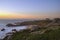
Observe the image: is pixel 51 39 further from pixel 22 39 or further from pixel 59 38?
pixel 22 39

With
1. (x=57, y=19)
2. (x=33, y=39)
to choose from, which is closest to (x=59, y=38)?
(x=33, y=39)

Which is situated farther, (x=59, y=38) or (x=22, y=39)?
(x=22, y=39)

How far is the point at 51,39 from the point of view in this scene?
1101cm

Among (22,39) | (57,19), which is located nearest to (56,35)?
(22,39)

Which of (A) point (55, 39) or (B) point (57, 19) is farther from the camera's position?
(B) point (57, 19)

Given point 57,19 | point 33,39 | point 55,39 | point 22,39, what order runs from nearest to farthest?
point 55,39, point 33,39, point 22,39, point 57,19

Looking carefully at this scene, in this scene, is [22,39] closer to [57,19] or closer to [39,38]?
[39,38]

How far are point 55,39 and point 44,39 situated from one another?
71 cm

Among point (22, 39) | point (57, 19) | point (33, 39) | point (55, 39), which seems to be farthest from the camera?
point (57, 19)

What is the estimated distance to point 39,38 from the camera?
37.2 ft

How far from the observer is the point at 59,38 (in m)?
11.0

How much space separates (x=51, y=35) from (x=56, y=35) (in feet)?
1.21

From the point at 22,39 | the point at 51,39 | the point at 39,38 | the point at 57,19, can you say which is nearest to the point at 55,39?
the point at 51,39

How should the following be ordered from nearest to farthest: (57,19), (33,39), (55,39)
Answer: (55,39) < (33,39) < (57,19)
